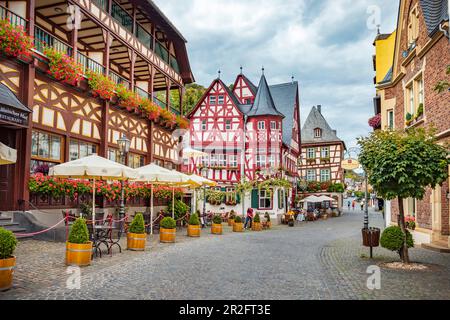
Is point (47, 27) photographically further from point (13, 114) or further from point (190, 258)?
point (190, 258)

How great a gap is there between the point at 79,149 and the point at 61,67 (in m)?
3.75

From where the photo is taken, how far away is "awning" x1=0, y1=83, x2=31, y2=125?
1151 centimetres

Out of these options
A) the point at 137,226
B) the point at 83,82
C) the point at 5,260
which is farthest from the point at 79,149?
the point at 5,260

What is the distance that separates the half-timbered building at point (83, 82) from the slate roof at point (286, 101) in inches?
650

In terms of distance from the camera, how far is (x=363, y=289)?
25.1 ft

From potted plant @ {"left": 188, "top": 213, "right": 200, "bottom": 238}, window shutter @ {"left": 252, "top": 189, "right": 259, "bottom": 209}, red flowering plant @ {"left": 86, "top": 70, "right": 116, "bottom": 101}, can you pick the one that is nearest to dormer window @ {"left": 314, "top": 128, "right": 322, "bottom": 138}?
window shutter @ {"left": 252, "top": 189, "right": 259, "bottom": 209}

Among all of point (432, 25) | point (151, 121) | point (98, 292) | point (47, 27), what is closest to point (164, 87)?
point (151, 121)

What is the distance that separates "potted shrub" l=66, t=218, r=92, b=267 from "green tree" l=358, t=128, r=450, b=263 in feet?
23.5

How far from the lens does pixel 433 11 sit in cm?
1508

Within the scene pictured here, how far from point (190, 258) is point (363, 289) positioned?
198 inches

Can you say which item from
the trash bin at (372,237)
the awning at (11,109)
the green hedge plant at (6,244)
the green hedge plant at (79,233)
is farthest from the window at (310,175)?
the green hedge plant at (6,244)

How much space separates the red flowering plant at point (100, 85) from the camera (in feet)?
55.2

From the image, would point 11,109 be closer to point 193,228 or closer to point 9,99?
point 9,99

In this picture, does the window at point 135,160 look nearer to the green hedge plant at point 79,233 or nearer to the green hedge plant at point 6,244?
the green hedge plant at point 79,233
